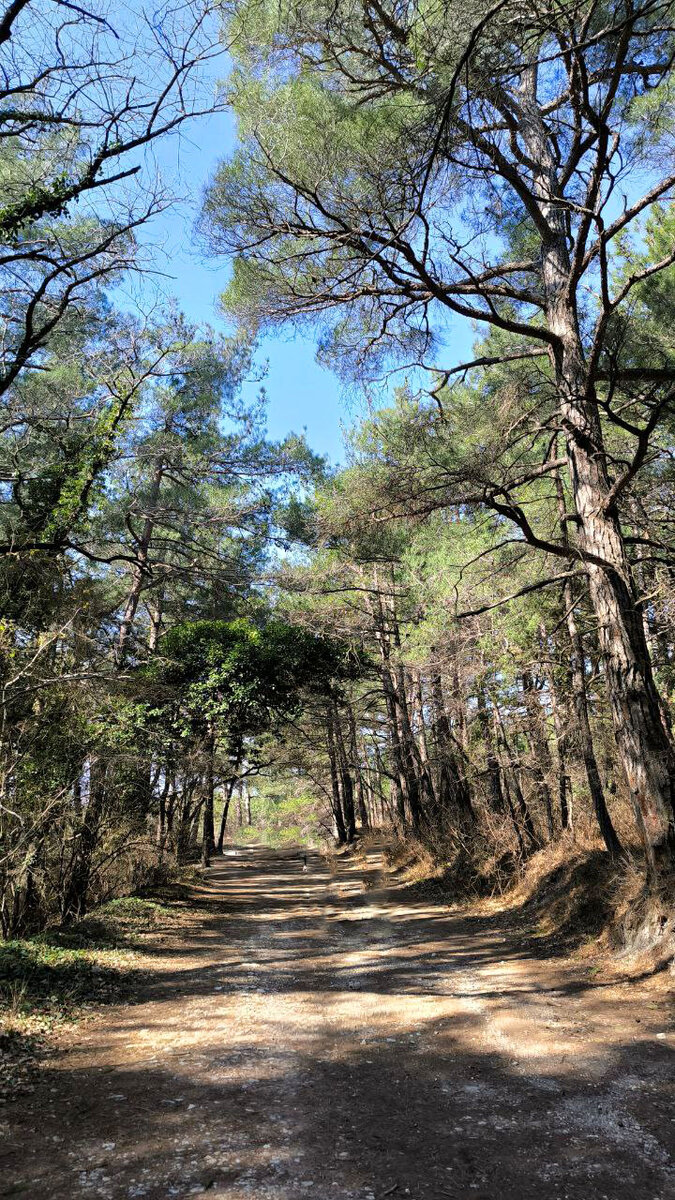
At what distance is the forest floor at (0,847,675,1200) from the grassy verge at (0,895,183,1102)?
6.7 inches

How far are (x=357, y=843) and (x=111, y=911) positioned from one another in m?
15.2

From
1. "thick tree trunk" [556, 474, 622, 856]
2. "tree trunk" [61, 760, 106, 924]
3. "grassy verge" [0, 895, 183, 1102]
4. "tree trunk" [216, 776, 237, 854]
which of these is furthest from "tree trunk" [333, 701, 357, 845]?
"grassy verge" [0, 895, 183, 1102]

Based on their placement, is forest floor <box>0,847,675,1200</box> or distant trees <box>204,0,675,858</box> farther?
distant trees <box>204,0,675,858</box>

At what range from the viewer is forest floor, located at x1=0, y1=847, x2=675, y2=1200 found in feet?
8.49

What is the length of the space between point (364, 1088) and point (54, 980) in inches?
129

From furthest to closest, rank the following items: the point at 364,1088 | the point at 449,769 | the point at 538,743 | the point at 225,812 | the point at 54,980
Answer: the point at 225,812 → the point at 449,769 → the point at 538,743 → the point at 54,980 → the point at 364,1088

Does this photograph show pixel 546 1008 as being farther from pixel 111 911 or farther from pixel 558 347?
pixel 111 911

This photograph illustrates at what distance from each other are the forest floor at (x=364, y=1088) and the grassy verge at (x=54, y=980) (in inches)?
6.7

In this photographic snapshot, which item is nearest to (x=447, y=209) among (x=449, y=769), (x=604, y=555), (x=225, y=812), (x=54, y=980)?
(x=604, y=555)

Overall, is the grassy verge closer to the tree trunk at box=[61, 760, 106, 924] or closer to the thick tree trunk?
the tree trunk at box=[61, 760, 106, 924]

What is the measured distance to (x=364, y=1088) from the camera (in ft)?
11.6

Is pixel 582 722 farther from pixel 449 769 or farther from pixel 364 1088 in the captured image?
pixel 364 1088

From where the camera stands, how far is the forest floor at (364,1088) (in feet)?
8.49

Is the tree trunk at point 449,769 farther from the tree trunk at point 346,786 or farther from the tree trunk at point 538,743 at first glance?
the tree trunk at point 346,786
